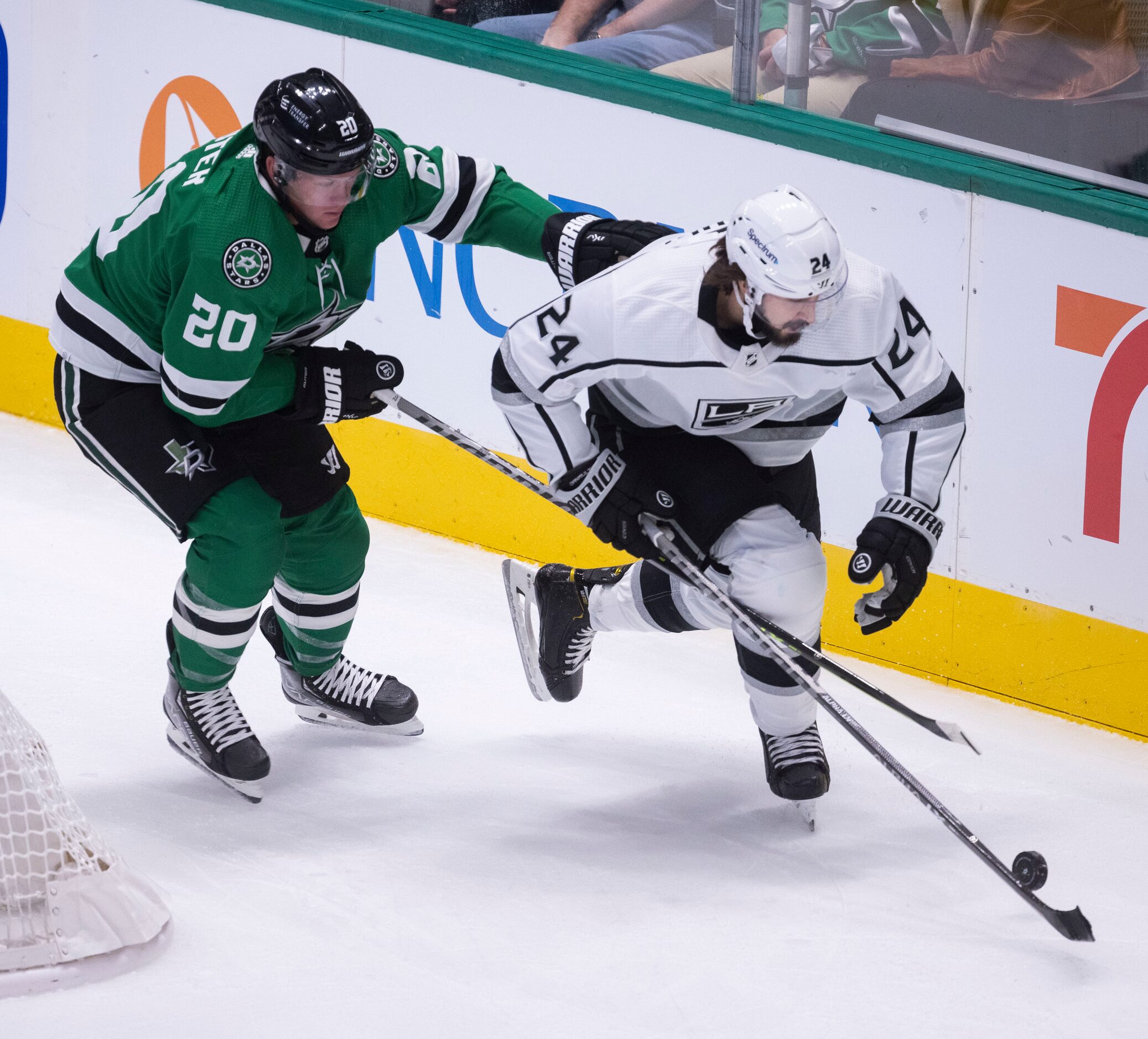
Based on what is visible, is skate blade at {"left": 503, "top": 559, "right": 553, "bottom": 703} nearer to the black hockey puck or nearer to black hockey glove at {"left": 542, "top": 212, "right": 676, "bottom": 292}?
black hockey glove at {"left": 542, "top": 212, "right": 676, "bottom": 292}

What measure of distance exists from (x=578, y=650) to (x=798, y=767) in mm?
569

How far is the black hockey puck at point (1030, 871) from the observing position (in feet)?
8.45

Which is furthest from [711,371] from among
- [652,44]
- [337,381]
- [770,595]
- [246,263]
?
[652,44]

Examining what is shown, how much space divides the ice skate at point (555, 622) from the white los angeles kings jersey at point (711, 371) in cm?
43

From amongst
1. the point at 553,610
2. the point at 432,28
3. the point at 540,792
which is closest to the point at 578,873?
the point at 540,792

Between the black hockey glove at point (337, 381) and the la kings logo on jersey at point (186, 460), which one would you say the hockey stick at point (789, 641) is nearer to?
the black hockey glove at point (337, 381)

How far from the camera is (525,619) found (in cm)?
344

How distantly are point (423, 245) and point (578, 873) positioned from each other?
1974 millimetres

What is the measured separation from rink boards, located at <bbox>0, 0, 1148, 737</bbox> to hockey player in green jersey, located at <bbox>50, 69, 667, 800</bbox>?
33.0 inches

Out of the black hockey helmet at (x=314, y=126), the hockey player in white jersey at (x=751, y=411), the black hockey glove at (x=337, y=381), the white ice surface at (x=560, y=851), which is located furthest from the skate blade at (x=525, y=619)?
the black hockey helmet at (x=314, y=126)

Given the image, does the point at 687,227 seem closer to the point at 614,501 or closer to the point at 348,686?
the point at 614,501

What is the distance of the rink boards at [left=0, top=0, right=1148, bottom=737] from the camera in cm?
343

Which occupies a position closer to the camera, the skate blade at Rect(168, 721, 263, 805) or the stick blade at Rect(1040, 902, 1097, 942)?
the stick blade at Rect(1040, 902, 1097, 942)

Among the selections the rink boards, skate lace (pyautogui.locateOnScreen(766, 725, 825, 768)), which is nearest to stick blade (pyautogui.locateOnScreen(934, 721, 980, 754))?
skate lace (pyautogui.locateOnScreen(766, 725, 825, 768))
